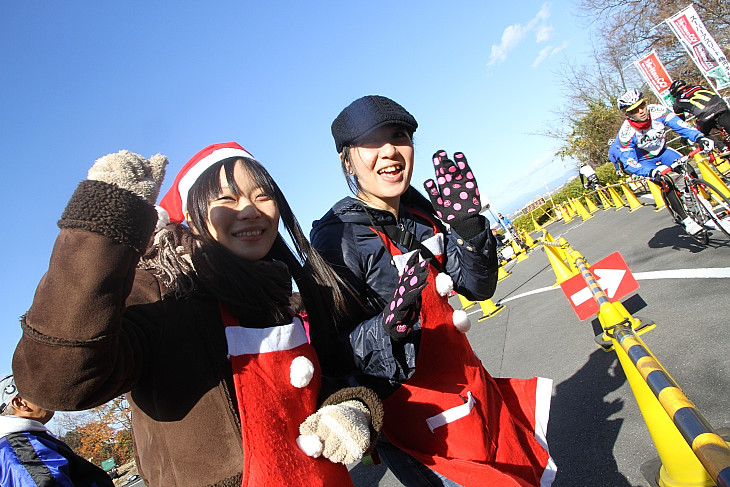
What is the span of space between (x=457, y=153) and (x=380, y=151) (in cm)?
36

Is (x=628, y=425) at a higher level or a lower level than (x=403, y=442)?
lower

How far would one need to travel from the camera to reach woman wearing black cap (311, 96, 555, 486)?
5.54 ft

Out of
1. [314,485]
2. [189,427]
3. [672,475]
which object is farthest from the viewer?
[672,475]

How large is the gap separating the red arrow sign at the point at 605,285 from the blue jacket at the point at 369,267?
7.38 ft

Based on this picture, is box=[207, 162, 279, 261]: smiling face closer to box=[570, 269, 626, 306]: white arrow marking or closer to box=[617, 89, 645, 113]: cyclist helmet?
box=[570, 269, 626, 306]: white arrow marking

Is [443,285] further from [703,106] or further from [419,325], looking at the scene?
[703,106]

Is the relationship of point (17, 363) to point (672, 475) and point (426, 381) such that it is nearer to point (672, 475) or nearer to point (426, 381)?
point (426, 381)

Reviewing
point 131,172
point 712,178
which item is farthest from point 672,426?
point 712,178

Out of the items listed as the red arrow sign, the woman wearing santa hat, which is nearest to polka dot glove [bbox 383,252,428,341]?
the woman wearing santa hat

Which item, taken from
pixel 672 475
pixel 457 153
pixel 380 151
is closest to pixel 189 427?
pixel 380 151

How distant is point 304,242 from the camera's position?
1.95m

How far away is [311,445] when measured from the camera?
129 cm

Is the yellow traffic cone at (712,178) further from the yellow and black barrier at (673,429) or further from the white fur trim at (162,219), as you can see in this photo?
the white fur trim at (162,219)

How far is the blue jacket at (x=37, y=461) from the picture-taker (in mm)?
2498
